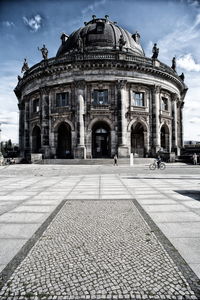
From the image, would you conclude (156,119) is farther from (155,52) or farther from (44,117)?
(44,117)

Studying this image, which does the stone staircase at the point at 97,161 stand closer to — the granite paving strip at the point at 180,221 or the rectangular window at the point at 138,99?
the rectangular window at the point at 138,99

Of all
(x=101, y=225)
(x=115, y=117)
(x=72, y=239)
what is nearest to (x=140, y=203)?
(x=101, y=225)

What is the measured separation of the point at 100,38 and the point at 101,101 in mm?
12214

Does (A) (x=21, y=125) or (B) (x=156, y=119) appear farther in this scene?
(A) (x=21, y=125)

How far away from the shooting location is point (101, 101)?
26.6 meters

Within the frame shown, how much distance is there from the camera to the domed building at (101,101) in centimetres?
2575

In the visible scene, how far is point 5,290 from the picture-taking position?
186 cm

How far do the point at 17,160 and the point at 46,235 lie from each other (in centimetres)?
2526

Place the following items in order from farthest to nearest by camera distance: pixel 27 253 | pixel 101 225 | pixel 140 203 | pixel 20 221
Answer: pixel 140 203
pixel 20 221
pixel 101 225
pixel 27 253

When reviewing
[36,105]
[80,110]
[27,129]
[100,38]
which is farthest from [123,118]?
[27,129]

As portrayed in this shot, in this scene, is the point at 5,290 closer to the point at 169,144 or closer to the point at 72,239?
the point at 72,239

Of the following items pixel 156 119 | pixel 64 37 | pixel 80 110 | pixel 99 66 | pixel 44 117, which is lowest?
pixel 156 119

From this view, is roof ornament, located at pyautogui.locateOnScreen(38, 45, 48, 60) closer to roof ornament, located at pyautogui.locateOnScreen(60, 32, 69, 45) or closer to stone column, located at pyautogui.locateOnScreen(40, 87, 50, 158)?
stone column, located at pyautogui.locateOnScreen(40, 87, 50, 158)

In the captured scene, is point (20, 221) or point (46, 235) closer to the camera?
point (46, 235)
